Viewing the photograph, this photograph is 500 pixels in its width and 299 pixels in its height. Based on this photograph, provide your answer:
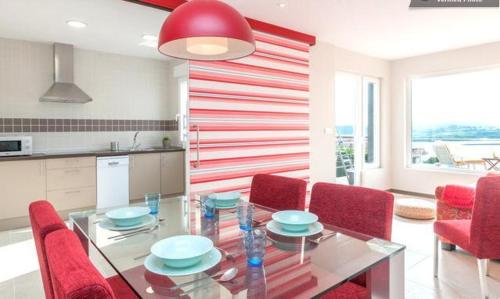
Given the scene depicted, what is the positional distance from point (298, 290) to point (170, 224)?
3.01 ft

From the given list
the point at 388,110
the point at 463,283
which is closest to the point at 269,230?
the point at 463,283

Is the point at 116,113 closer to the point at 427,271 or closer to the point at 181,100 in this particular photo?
the point at 181,100

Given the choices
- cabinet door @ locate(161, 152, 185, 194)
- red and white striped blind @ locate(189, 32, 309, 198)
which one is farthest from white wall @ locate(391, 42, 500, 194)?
cabinet door @ locate(161, 152, 185, 194)

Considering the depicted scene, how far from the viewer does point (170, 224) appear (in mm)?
1659

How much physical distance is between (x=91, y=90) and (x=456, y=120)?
6.02m

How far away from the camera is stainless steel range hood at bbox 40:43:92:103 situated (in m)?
4.29

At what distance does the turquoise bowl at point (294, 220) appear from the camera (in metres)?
1.43

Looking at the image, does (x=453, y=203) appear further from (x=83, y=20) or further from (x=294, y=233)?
(x=83, y=20)

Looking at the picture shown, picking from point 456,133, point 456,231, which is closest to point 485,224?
point 456,231

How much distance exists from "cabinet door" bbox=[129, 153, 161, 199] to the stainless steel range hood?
1.20 metres

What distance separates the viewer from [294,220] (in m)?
1.51

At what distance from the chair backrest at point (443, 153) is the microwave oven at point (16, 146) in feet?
20.5

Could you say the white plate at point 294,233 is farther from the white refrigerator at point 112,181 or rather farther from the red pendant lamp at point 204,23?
the white refrigerator at point 112,181

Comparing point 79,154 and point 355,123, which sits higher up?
point 355,123
